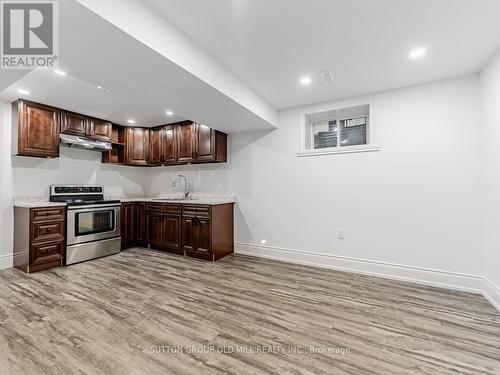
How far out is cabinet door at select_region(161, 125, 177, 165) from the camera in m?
4.65

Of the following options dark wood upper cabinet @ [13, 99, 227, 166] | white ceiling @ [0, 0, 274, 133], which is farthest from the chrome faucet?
white ceiling @ [0, 0, 274, 133]

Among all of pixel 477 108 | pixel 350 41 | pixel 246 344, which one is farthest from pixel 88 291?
pixel 477 108

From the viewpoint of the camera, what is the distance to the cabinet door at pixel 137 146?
16.0ft

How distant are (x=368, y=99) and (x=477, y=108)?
1.18 metres

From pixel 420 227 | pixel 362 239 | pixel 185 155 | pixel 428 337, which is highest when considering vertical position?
pixel 185 155

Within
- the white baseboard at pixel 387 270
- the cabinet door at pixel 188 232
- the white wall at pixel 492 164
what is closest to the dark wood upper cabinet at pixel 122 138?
the cabinet door at pixel 188 232

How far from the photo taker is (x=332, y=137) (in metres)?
3.75

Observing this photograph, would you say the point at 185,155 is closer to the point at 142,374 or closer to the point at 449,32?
the point at 142,374

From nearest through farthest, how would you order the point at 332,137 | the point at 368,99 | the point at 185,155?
the point at 368,99 → the point at 332,137 → the point at 185,155

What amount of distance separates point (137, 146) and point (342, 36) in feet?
14.1

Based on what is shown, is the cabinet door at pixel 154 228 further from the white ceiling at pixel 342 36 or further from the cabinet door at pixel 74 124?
the white ceiling at pixel 342 36

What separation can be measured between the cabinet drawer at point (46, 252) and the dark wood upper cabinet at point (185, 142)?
232cm

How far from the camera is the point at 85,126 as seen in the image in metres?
4.13

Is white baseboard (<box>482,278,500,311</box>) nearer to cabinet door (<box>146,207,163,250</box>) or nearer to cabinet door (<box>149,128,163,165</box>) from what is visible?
cabinet door (<box>146,207,163,250</box>)
